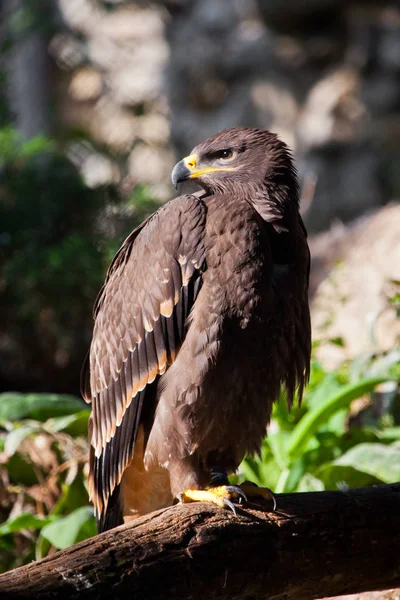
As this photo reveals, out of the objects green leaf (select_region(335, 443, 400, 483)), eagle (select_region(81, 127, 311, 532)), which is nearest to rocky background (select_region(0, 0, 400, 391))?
green leaf (select_region(335, 443, 400, 483))

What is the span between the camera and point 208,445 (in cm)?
329

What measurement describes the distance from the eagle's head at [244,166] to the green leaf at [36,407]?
189cm

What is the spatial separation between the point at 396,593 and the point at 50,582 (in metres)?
1.65

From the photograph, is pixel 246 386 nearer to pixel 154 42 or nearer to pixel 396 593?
pixel 396 593

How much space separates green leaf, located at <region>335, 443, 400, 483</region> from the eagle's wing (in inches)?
45.8

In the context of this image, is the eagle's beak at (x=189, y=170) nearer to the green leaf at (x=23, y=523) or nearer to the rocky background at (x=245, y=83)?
the green leaf at (x=23, y=523)

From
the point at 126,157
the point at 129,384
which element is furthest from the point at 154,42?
the point at 129,384

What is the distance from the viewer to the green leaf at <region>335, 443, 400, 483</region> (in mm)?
4078

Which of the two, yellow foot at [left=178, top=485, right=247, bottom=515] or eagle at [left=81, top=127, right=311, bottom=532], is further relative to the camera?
eagle at [left=81, top=127, right=311, bottom=532]

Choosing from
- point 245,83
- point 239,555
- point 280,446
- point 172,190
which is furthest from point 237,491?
point 245,83

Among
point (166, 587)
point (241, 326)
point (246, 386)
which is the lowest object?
point (166, 587)

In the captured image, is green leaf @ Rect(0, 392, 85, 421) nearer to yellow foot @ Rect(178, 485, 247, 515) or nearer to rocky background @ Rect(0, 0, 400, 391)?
yellow foot @ Rect(178, 485, 247, 515)

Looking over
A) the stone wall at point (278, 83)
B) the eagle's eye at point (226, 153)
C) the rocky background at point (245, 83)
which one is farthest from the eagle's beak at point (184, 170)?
the stone wall at point (278, 83)

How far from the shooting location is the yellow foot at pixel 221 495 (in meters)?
2.99
